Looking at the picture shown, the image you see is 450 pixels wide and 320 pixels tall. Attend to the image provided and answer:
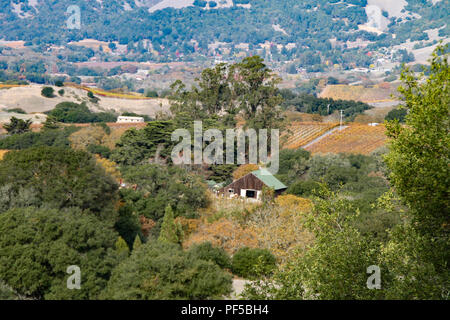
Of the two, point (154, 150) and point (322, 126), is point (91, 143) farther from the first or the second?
point (322, 126)

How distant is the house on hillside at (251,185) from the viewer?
37656 millimetres

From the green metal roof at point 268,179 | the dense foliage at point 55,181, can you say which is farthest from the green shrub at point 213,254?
the green metal roof at point 268,179

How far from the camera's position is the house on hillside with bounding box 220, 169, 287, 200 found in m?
37.7

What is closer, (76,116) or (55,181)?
(55,181)

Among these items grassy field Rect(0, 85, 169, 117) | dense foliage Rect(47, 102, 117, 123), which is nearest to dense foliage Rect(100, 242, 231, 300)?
dense foliage Rect(47, 102, 117, 123)

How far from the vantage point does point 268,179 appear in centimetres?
3847

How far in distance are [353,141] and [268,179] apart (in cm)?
2112

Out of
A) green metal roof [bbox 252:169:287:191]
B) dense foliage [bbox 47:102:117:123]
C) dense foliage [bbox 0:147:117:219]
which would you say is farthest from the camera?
dense foliage [bbox 47:102:117:123]

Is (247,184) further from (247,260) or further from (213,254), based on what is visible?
(213,254)

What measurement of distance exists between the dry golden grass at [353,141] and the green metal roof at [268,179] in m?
13.9

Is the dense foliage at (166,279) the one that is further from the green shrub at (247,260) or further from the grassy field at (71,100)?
the grassy field at (71,100)

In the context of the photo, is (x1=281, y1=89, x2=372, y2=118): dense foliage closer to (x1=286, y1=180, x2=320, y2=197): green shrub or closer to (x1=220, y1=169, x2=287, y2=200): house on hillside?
(x1=220, y1=169, x2=287, y2=200): house on hillside

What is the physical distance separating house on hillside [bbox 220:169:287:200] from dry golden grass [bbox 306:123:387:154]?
48.3 ft

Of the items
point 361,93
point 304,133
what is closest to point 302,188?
point 304,133
